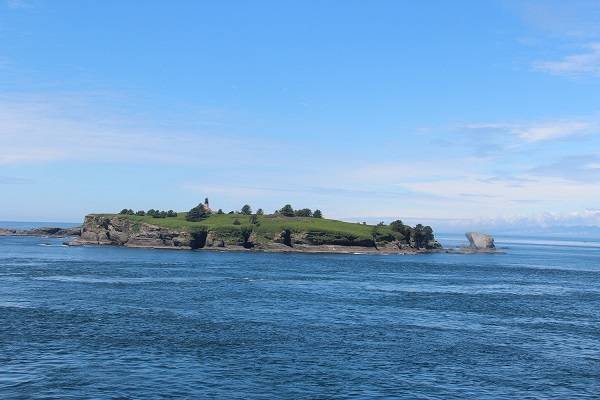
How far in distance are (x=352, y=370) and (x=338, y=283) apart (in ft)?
239

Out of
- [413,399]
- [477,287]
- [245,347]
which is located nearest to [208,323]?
[245,347]

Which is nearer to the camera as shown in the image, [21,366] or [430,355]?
[21,366]

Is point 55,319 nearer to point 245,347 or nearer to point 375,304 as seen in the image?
point 245,347

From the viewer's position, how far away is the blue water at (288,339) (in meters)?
46.3

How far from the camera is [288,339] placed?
209ft

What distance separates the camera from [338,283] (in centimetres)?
12438

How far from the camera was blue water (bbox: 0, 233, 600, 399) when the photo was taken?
1822 inches

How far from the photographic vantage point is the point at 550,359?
58.0 meters

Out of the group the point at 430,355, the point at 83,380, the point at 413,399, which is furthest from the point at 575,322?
the point at 83,380

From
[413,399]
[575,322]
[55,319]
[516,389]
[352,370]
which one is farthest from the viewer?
[575,322]

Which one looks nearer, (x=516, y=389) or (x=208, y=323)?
(x=516, y=389)

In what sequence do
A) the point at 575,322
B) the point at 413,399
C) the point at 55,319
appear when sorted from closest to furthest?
the point at 413,399, the point at 55,319, the point at 575,322

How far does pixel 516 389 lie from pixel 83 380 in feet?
108

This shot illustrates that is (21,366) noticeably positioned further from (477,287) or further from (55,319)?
(477,287)
